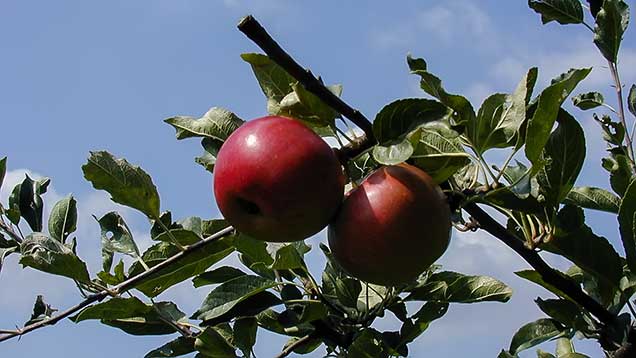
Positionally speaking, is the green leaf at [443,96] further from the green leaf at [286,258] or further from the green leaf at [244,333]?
the green leaf at [244,333]

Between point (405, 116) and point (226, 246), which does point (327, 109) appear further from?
point (226, 246)

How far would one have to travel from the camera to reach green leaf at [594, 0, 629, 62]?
205cm

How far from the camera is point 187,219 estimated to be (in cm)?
210

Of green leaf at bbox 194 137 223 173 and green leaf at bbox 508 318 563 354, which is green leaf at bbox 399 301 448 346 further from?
green leaf at bbox 194 137 223 173

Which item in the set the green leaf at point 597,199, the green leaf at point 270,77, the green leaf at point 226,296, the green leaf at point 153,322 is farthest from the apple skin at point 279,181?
the green leaf at point 597,199

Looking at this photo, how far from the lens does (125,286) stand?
6.24ft

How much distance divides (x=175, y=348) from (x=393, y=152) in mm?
863

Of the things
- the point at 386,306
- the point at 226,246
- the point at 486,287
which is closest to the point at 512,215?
the point at 486,287

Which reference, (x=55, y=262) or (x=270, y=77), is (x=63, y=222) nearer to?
(x=55, y=262)

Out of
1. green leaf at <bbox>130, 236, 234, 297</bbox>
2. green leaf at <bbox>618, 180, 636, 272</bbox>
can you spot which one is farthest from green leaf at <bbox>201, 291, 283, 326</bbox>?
green leaf at <bbox>618, 180, 636, 272</bbox>

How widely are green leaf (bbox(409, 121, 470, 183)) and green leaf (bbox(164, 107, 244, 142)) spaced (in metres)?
0.37

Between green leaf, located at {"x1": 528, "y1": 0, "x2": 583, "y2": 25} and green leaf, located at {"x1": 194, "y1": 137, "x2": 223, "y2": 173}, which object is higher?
green leaf, located at {"x1": 528, "y1": 0, "x2": 583, "y2": 25}

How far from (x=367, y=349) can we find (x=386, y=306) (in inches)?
7.5

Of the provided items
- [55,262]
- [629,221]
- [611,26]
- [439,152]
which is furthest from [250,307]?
[611,26]
